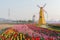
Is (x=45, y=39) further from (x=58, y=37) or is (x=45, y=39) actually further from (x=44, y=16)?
(x=44, y=16)

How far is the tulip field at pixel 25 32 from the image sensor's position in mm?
4598

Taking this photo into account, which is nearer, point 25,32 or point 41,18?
point 25,32

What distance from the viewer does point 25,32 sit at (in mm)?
4691

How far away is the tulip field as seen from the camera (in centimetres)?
460

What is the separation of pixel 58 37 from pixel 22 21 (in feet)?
4.75

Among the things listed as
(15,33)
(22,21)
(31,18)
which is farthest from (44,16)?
(15,33)

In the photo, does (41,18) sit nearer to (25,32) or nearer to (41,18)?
(41,18)

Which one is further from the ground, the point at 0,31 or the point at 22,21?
the point at 22,21

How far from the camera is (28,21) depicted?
5020 mm

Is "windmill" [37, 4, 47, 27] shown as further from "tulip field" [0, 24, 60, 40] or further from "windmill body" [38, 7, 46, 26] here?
"tulip field" [0, 24, 60, 40]

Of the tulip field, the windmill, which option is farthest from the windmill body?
the tulip field

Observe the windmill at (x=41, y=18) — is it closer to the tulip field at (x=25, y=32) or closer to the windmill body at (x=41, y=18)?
the windmill body at (x=41, y=18)

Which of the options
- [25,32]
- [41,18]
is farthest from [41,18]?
[25,32]

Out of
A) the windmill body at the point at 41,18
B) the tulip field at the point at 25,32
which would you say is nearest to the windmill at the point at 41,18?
the windmill body at the point at 41,18
